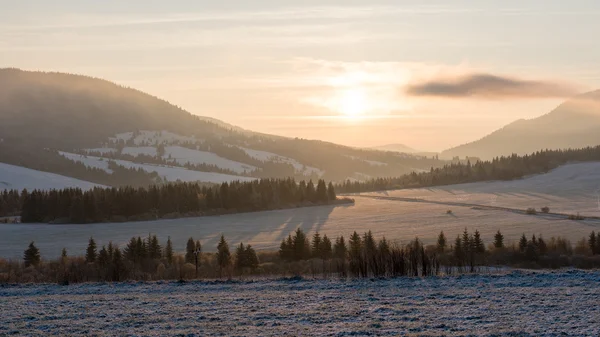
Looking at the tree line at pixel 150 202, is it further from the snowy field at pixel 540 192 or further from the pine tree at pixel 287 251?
the pine tree at pixel 287 251

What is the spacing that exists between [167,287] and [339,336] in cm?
1192

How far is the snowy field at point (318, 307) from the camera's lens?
20547mm

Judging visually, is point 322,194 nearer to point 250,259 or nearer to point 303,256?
point 303,256

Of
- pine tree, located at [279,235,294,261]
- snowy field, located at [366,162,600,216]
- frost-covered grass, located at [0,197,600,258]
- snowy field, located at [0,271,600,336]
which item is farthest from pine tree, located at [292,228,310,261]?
snowy field, located at [366,162,600,216]

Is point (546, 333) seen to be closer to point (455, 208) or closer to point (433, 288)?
point (433, 288)

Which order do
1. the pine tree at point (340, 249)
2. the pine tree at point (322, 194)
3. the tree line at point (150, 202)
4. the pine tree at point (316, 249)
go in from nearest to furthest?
the pine tree at point (340, 249), the pine tree at point (316, 249), the tree line at point (150, 202), the pine tree at point (322, 194)

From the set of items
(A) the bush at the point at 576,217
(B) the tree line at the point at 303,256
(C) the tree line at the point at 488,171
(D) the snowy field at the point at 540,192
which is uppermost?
(C) the tree line at the point at 488,171

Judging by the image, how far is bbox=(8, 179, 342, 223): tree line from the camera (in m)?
123

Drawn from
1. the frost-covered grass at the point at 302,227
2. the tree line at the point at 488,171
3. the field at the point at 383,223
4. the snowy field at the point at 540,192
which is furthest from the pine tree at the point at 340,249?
the tree line at the point at 488,171

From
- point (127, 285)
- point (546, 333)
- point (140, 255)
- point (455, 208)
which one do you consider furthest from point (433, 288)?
point (455, 208)

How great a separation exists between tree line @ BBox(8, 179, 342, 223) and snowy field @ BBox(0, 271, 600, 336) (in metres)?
95.3

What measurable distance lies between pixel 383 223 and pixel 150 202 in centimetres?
4907

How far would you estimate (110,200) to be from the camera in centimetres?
12544

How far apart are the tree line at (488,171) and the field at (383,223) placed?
23734 millimetres
